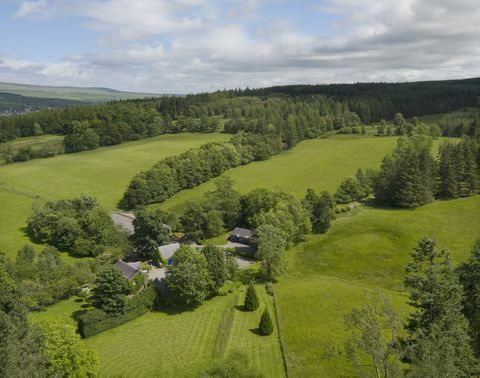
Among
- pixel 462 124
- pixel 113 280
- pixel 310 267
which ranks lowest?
pixel 310 267

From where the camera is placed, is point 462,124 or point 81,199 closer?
point 81,199

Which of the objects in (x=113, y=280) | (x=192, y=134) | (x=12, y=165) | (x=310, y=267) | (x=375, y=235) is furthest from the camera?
(x=192, y=134)

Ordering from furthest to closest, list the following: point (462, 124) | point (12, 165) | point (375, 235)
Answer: point (462, 124), point (12, 165), point (375, 235)

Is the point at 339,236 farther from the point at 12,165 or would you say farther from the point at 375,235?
the point at 12,165

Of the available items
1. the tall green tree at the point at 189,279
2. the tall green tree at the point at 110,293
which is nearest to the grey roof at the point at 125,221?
the tall green tree at the point at 189,279

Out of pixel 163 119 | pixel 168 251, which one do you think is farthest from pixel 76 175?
pixel 168 251

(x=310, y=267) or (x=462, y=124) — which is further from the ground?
(x=462, y=124)

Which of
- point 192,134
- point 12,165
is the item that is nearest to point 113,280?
point 12,165
